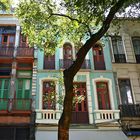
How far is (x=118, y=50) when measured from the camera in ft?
57.2

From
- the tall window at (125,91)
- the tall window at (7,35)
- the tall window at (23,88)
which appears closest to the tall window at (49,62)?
the tall window at (23,88)

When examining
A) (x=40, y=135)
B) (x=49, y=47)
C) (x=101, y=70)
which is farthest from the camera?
(x=101, y=70)

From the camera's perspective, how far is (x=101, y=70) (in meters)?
16.2

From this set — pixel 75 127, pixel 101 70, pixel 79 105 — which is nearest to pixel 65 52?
pixel 101 70

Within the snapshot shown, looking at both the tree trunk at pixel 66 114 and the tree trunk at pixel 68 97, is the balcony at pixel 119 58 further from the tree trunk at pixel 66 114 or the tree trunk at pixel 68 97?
the tree trunk at pixel 66 114

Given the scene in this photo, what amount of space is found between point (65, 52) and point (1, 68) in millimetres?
4588

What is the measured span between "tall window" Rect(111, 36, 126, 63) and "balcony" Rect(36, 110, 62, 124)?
585cm

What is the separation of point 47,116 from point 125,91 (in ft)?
18.1

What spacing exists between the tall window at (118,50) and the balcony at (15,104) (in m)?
6.87

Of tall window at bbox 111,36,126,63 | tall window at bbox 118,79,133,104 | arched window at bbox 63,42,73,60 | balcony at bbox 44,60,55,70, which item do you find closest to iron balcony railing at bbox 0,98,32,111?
balcony at bbox 44,60,55,70

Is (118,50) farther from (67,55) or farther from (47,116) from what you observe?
(47,116)

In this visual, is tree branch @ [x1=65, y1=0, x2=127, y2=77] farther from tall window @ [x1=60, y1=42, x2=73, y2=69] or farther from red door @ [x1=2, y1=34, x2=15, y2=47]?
red door @ [x1=2, y1=34, x2=15, y2=47]

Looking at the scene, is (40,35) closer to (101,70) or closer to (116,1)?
(116,1)

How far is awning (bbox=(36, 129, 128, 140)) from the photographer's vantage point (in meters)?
13.5
